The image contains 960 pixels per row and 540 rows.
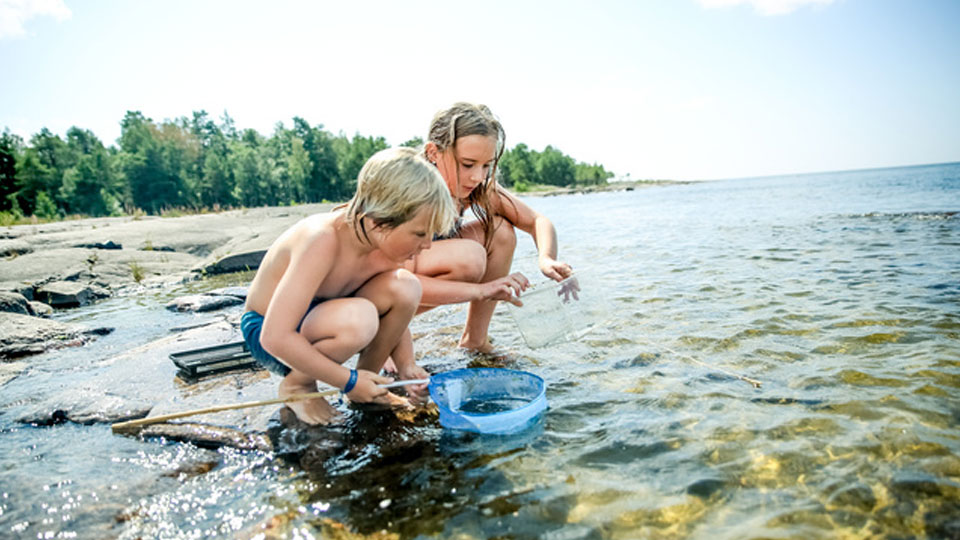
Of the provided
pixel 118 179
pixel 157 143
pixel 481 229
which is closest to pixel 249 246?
pixel 481 229

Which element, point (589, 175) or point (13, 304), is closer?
point (13, 304)

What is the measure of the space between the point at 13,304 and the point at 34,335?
1561 millimetres

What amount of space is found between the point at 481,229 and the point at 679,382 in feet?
4.75

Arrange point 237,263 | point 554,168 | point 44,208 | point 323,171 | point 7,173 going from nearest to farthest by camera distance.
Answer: point 237,263
point 44,208
point 7,173
point 323,171
point 554,168

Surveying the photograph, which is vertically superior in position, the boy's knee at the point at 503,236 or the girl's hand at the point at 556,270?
the boy's knee at the point at 503,236

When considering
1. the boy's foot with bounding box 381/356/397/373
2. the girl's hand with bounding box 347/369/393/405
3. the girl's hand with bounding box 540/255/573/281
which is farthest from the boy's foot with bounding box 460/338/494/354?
the girl's hand with bounding box 347/369/393/405

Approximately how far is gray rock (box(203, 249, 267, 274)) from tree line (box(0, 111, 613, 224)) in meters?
38.6

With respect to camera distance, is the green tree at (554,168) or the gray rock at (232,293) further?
the green tree at (554,168)

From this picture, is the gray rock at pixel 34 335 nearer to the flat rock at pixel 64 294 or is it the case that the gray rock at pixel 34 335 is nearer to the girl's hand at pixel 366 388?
the flat rock at pixel 64 294

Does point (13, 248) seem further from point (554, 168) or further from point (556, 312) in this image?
point (554, 168)

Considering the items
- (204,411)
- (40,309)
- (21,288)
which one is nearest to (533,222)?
(204,411)

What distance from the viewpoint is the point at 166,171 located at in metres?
57.0

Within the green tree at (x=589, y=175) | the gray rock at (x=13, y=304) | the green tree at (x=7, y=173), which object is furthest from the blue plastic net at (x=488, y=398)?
the green tree at (x=589, y=175)

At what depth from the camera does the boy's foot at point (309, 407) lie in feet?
7.98
